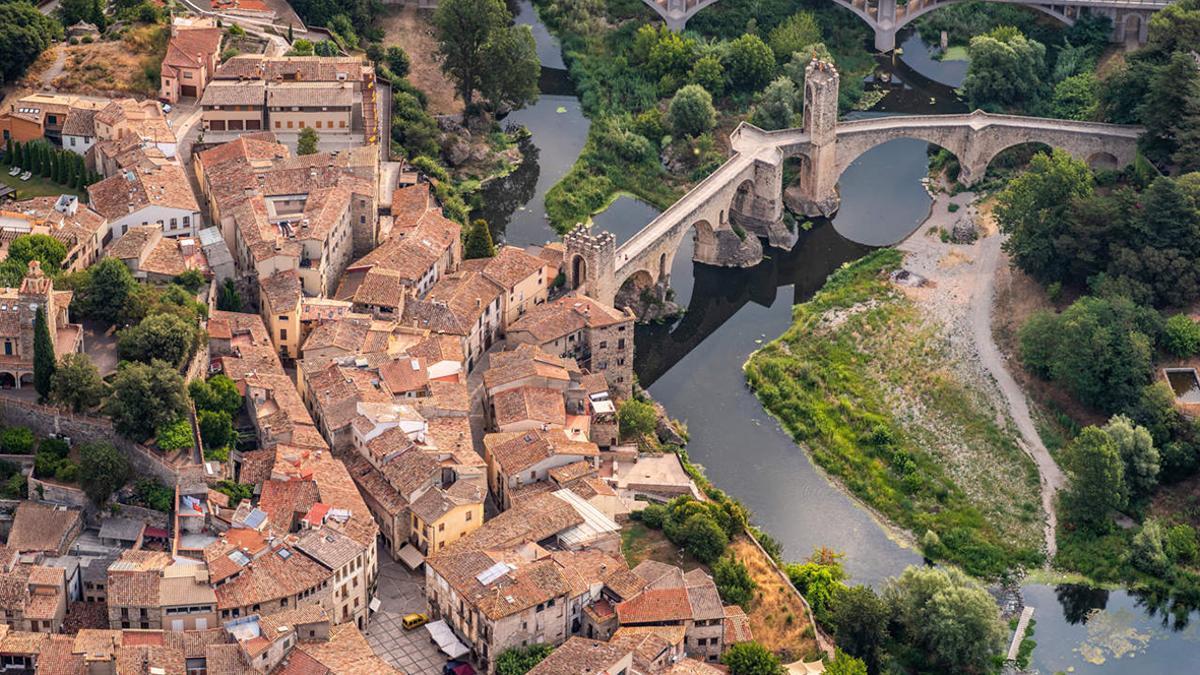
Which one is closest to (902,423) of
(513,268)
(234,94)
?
(513,268)

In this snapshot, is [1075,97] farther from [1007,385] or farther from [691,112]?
[1007,385]

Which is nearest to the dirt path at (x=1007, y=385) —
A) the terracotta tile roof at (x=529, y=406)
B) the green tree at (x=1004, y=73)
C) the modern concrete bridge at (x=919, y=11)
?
the green tree at (x=1004, y=73)

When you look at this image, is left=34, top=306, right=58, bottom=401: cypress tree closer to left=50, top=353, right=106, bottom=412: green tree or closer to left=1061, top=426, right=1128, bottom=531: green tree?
left=50, top=353, right=106, bottom=412: green tree

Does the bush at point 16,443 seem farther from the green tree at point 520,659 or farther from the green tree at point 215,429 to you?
the green tree at point 520,659

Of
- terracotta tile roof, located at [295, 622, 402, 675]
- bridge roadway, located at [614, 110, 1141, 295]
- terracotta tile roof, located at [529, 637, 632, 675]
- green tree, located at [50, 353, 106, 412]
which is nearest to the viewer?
terracotta tile roof, located at [295, 622, 402, 675]

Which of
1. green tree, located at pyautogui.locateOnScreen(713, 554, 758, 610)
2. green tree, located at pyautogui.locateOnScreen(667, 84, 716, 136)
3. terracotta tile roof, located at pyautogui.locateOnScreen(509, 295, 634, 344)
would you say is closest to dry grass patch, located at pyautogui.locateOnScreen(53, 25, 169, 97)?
terracotta tile roof, located at pyautogui.locateOnScreen(509, 295, 634, 344)
